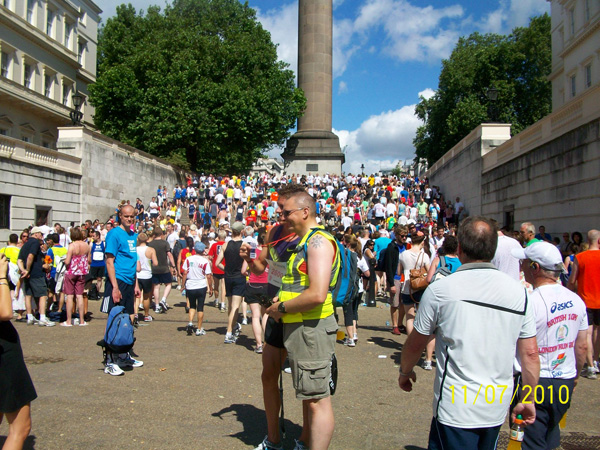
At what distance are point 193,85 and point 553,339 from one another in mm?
36700

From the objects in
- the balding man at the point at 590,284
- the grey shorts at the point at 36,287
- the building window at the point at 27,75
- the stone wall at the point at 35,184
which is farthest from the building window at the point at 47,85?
the balding man at the point at 590,284

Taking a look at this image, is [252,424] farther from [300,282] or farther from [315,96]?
[315,96]

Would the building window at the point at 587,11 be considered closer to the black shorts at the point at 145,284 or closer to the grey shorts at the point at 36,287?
the black shorts at the point at 145,284

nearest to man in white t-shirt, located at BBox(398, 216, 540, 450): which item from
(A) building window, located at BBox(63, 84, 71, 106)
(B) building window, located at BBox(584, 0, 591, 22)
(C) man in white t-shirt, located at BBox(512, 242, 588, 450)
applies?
(C) man in white t-shirt, located at BBox(512, 242, 588, 450)

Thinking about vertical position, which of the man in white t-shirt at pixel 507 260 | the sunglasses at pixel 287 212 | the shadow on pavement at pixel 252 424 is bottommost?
the shadow on pavement at pixel 252 424

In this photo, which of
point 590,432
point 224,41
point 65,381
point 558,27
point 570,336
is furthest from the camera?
point 224,41

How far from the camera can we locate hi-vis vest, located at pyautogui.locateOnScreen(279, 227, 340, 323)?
361 centimetres

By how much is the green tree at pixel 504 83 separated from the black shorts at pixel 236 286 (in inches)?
1511

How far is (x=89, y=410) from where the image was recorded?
16.6 ft

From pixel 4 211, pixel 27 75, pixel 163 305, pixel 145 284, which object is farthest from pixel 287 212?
pixel 27 75

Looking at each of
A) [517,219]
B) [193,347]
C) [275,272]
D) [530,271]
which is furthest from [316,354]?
[517,219]

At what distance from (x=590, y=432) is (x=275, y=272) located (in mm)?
3236

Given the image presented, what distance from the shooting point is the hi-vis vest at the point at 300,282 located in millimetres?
3613

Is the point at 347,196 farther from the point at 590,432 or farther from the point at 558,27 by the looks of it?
the point at 590,432
